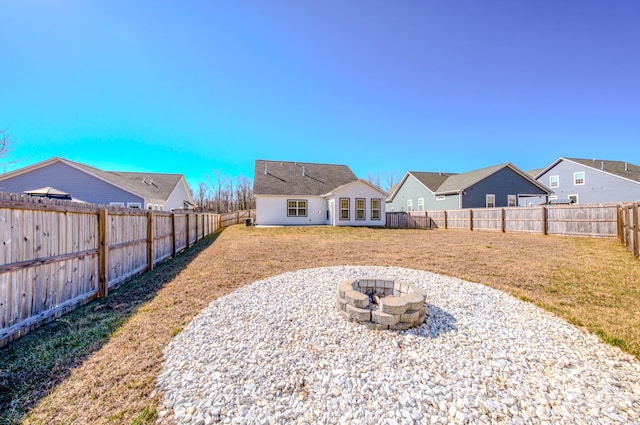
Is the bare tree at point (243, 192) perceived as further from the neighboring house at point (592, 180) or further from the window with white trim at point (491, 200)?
the neighboring house at point (592, 180)

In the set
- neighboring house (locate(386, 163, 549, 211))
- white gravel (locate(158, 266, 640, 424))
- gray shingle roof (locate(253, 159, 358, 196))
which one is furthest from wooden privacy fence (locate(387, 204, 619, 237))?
white gravel (locate(158, 266, 640, 424))

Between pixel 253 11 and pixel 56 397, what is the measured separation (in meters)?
10.2

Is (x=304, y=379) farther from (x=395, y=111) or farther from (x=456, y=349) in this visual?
(x=395, y=111)

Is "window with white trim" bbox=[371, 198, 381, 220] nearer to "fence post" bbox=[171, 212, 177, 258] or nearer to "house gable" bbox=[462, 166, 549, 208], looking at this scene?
"house gable" bbox=[462, 166, 549, 208]

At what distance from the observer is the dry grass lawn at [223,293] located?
6.89ft

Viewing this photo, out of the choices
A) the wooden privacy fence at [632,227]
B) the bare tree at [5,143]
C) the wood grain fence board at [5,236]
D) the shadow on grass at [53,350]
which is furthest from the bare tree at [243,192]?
the wooden privacy fence at [632,227]

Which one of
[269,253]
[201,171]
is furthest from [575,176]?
[201,171]

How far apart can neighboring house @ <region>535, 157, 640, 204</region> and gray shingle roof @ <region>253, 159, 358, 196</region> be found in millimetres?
21289

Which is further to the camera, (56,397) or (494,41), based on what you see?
(494,41)

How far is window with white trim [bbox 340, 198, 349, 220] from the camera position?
63.9 ft

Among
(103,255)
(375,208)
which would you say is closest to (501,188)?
(375,208)

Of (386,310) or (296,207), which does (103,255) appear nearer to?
(386,310)

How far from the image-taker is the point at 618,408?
1.99 m

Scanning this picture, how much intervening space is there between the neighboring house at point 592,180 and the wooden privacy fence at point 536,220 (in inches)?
536
